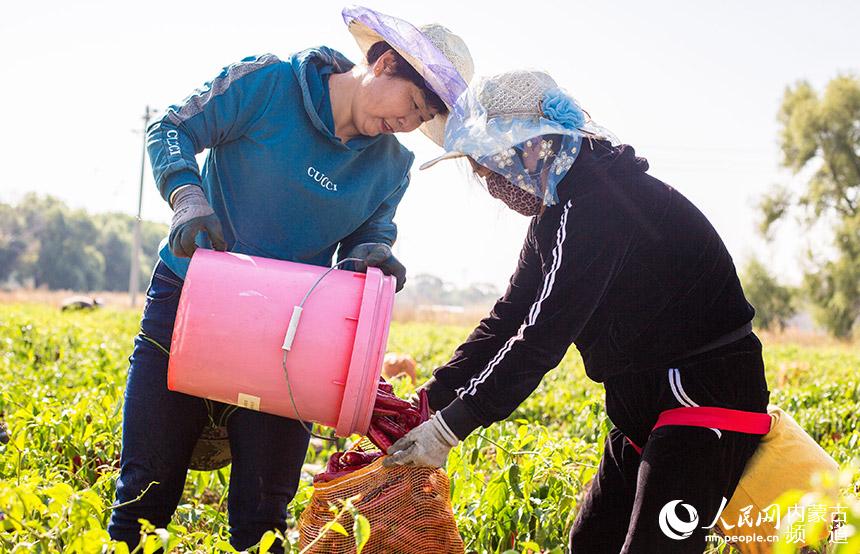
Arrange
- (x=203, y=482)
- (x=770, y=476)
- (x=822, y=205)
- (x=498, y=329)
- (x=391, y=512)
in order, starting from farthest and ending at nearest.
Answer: (x=822, y=205) → (x=203, y=482) → (x=498, y=329) → (x=770, y=476) → (x=391, y=512)

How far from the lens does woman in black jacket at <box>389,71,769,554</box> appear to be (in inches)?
73.9

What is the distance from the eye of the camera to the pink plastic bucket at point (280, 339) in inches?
75.0

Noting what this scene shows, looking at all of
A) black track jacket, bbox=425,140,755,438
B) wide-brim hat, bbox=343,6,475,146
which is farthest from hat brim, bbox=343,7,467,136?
black track jacket, bbox=425,140,755,438

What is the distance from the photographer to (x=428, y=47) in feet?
7.02

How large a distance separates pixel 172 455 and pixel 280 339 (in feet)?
1.64

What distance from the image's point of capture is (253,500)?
2078 millimetres

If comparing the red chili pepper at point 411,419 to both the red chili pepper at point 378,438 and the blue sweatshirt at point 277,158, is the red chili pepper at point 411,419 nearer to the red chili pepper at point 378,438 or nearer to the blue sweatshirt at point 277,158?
the red chili pepper at point 378,438

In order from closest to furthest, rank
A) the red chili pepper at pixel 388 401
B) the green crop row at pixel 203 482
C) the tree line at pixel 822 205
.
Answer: the green crop row at pixel 203 482, the red chili pepper at pixel 388 401, the tree line at pixel 822 205

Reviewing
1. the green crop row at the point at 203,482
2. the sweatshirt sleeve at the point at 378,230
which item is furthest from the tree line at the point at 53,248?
the sweatshirt sleeve at the point at 378,230

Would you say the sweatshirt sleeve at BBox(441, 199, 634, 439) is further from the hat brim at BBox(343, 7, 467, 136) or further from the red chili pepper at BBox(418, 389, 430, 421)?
the hat brim at BBox(343, 7, 467, 136)

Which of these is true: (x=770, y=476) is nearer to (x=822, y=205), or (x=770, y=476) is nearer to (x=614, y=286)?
(x=614, y=286)

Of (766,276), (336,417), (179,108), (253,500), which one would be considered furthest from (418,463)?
(766,276)

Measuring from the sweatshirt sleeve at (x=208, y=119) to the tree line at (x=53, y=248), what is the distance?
62561 mm

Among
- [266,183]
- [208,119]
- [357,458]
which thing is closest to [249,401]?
[357,458]
